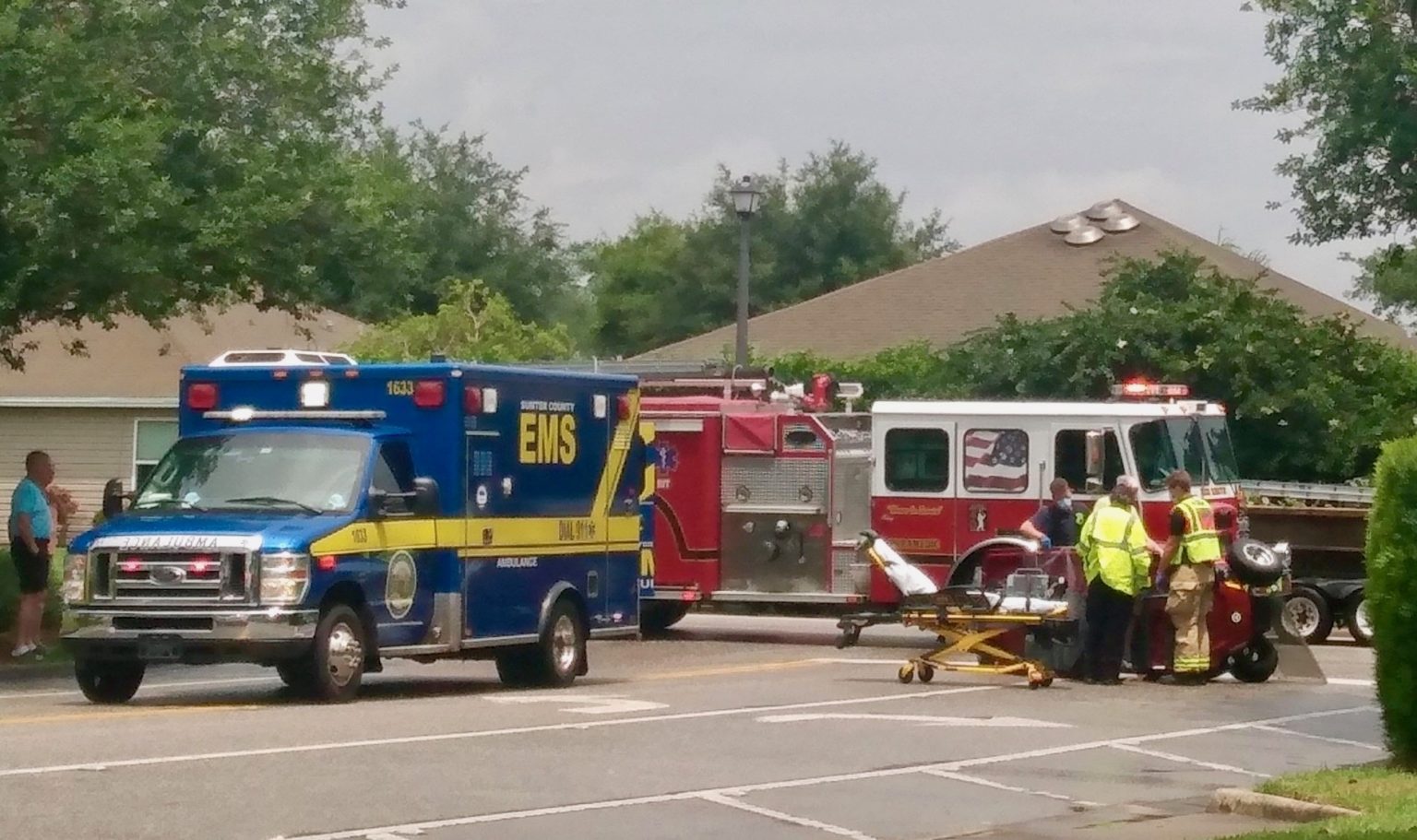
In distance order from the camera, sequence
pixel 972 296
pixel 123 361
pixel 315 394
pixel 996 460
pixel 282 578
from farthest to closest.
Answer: pixel 972 296 < pixel 123 361 < pixel 996 460 < pixel 315 394 < pixel 282 578

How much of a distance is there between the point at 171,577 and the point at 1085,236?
3580 centimetres

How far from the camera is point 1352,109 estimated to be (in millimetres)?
17828

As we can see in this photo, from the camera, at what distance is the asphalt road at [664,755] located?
1142 centimetres

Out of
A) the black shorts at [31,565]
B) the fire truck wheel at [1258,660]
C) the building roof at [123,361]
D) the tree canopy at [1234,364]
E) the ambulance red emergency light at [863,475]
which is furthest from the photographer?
the building roof at [123,361]

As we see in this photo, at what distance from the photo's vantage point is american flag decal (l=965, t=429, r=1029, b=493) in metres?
23.9

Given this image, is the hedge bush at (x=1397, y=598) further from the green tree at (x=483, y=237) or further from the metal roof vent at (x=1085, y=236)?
the green tree at (x=483, y=237)

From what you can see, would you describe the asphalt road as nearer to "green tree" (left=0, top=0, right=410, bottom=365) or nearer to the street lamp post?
"green tree" (left=0, top=0, right=410, bottom=365)

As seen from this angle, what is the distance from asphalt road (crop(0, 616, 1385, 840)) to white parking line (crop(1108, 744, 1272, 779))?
26 mm

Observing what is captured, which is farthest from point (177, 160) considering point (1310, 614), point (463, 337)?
point (463, 337)

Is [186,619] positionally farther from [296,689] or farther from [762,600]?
[762,600]

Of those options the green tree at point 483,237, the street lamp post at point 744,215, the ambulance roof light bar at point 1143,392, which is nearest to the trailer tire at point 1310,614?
the ambulance roof light bar at point 1143,392

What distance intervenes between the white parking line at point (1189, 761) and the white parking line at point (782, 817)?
11.7ft

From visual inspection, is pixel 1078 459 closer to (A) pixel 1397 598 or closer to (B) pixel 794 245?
(A) pixel 1397 598

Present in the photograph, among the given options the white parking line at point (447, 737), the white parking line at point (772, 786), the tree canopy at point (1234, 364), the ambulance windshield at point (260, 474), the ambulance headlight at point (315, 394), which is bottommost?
the white parking line at point (772, 786)
